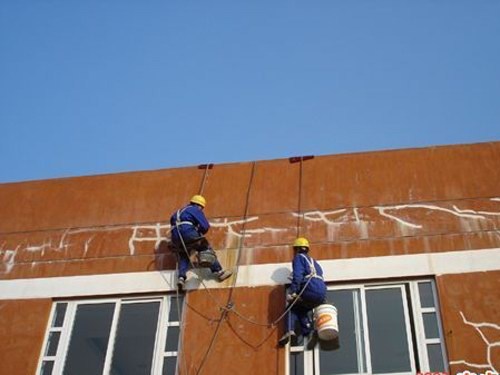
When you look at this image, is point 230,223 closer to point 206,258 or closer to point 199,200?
point 199,200

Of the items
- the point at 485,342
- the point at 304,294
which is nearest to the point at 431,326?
the point at 485,342

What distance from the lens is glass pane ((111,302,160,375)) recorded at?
959cm

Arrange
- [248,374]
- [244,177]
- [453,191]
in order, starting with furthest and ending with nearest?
[244,177] → [453,191] → [248,374]

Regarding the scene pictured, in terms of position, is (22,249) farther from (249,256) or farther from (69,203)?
(249,256)

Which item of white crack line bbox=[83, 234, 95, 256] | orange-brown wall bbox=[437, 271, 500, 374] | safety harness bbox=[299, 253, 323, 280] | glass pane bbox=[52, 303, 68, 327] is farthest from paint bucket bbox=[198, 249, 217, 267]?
orange-brown wall bbox=[437, 271, 500, 374]

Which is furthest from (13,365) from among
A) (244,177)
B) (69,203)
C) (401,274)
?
(401,274)

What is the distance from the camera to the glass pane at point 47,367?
386 inches

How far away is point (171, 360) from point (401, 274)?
3159mm

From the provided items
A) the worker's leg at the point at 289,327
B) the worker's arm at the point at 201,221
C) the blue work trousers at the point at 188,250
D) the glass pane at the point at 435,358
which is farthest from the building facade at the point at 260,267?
the worker's arm at the point at 201,221

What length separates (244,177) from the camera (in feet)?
36.9

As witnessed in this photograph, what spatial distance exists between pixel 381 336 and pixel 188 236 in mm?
2868

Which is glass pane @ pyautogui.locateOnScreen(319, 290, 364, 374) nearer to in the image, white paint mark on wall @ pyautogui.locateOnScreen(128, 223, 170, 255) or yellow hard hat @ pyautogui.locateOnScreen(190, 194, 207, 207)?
yellow hard hat @ pyautogui.locateOnScreen(190, 194, 207, 207)

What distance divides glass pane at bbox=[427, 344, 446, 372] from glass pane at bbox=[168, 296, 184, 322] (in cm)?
325

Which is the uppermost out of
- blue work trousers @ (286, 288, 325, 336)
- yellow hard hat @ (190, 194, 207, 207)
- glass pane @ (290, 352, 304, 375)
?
yellow hard hat @ (190, 194, 207, 207)
